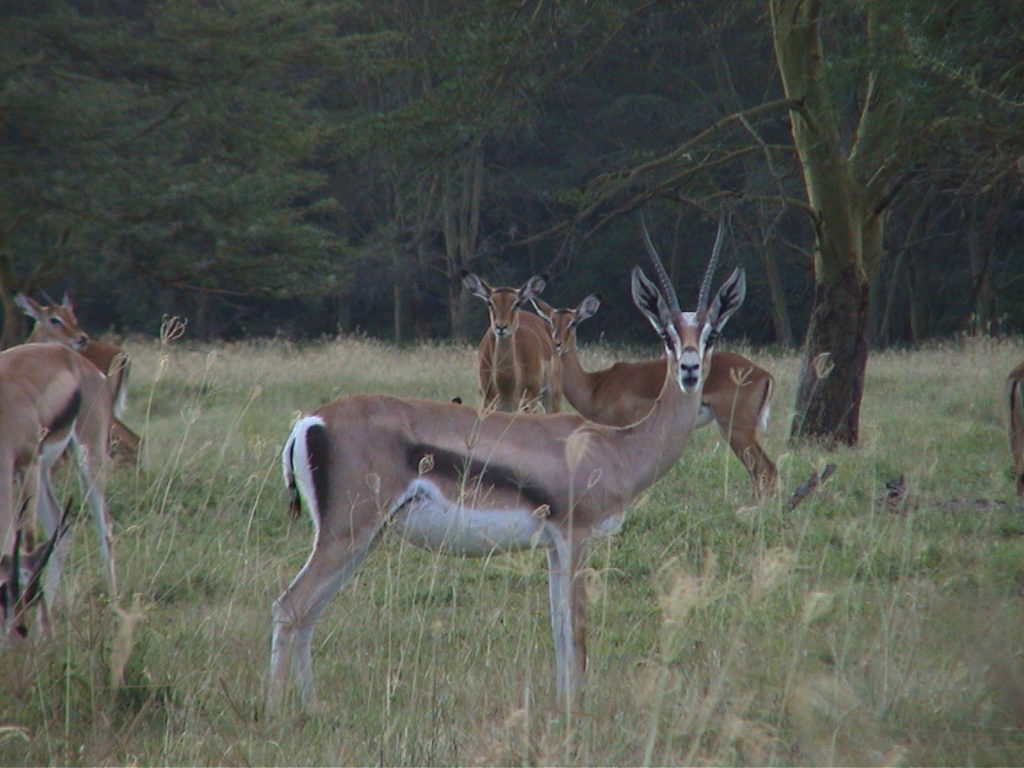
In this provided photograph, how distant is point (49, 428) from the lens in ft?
17.0

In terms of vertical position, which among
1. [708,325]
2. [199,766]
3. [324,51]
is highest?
[324,51]

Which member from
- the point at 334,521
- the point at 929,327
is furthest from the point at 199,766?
the point at 929,327

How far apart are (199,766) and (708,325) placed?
269cm

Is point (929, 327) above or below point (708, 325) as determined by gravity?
below

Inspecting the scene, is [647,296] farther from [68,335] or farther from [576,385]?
[68,335]

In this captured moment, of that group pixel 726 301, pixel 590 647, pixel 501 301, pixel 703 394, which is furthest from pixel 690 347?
pixel 501 301

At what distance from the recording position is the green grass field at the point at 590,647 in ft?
10.7

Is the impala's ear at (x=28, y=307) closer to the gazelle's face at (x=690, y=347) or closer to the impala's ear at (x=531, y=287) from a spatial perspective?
the impala's ear at (x=531, y=287)

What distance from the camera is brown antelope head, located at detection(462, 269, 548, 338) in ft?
34.9

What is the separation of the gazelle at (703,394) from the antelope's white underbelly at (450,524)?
11.5 ft

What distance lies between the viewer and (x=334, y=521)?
4.11 meters

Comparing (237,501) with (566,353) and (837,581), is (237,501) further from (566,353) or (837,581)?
(566,353)

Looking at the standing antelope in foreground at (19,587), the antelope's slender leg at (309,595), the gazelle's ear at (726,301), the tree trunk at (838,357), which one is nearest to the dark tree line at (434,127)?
the tree trunk at (838,357)

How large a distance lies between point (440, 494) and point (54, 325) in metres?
7.19
